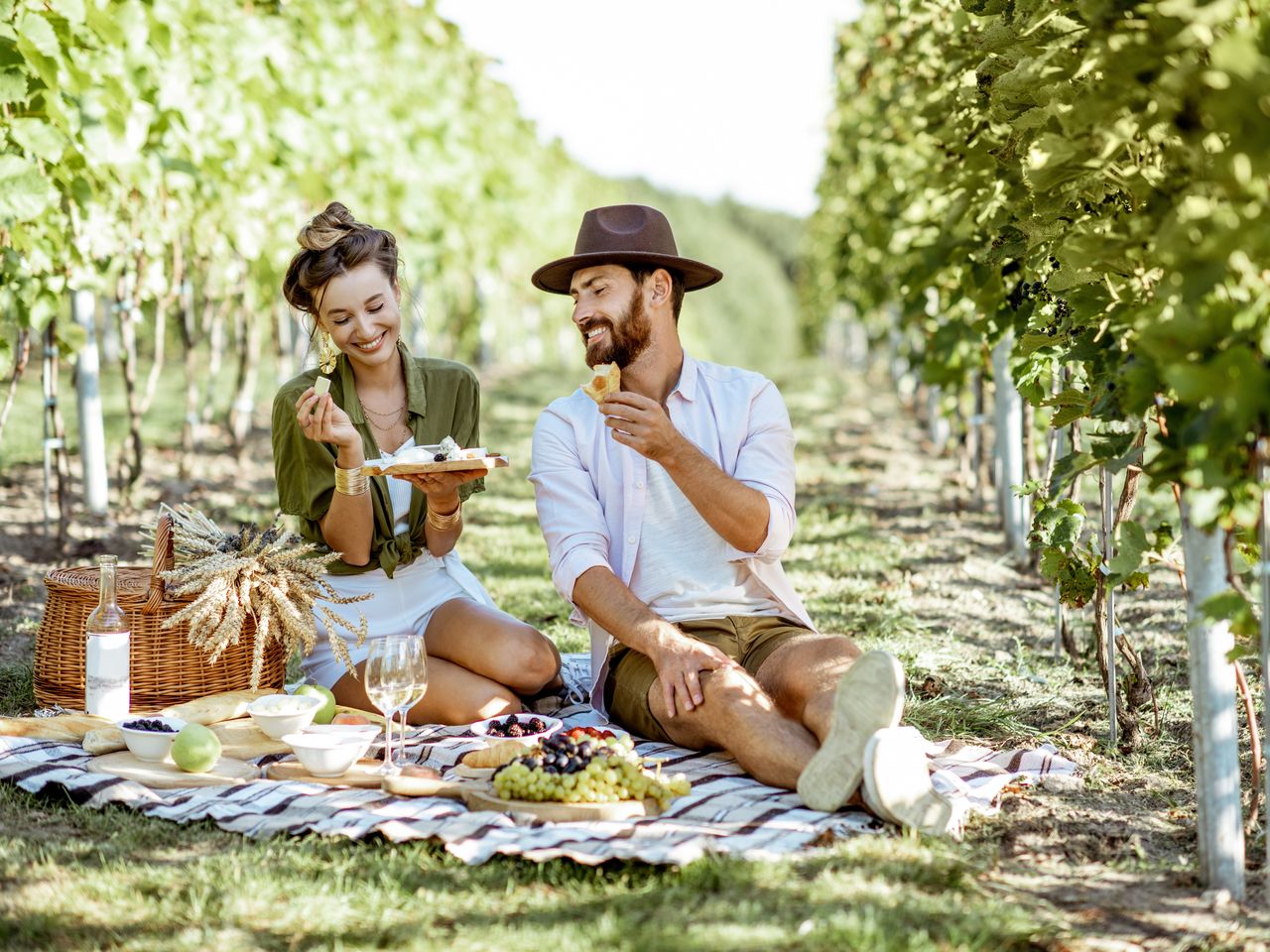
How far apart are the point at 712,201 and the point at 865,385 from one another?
176 feet

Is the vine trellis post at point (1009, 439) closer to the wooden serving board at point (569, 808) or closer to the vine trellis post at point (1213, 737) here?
the vine trellis post at point (1213, 737)

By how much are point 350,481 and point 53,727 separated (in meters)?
1.04

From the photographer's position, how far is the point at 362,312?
394cm

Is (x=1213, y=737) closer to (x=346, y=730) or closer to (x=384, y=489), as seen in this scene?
(x=346, y=730)

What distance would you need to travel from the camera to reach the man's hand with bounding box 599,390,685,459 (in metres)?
3.46

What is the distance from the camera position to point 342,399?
4.07 m

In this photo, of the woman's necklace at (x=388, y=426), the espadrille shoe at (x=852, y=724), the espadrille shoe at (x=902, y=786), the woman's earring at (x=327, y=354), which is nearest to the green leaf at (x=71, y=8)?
the woman's earring at (x=327, y=354)

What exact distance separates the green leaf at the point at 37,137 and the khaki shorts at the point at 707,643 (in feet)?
8.42

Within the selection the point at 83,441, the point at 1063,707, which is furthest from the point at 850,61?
the point at 1063,707

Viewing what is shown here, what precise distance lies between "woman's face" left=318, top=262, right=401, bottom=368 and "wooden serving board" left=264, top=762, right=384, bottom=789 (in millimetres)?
1247

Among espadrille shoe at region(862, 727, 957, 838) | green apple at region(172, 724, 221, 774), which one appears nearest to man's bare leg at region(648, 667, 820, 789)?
espadrille shoe at region(862, 727, 957, 838)

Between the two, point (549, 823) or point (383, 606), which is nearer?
point (549, 823)

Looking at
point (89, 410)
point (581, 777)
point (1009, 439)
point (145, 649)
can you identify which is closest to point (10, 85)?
point (145, 649)

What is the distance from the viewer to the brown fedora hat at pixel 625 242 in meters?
3.73
